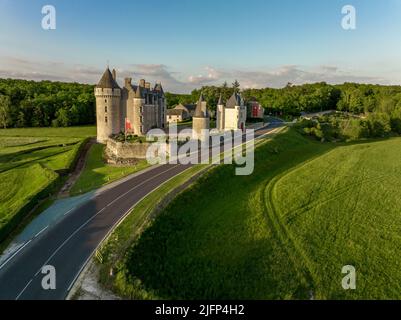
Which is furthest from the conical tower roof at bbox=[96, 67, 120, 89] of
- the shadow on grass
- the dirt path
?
the shadow on grass

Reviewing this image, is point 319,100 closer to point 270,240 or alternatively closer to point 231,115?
point 231,115

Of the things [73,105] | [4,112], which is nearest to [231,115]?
[73,105]

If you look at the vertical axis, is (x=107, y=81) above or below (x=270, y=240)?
above

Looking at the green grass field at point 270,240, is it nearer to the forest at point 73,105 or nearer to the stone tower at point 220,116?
the stone tower at point 220,116

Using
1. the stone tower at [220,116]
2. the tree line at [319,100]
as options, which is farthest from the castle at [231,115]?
the tree line at [319,100]

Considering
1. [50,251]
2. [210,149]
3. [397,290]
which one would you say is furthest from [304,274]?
[210,149]

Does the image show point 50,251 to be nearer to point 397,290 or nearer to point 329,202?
point 397,290

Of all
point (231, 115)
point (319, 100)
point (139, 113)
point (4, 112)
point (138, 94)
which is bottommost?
point (231, 115)

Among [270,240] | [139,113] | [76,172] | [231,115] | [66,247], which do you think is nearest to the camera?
[66,247]
